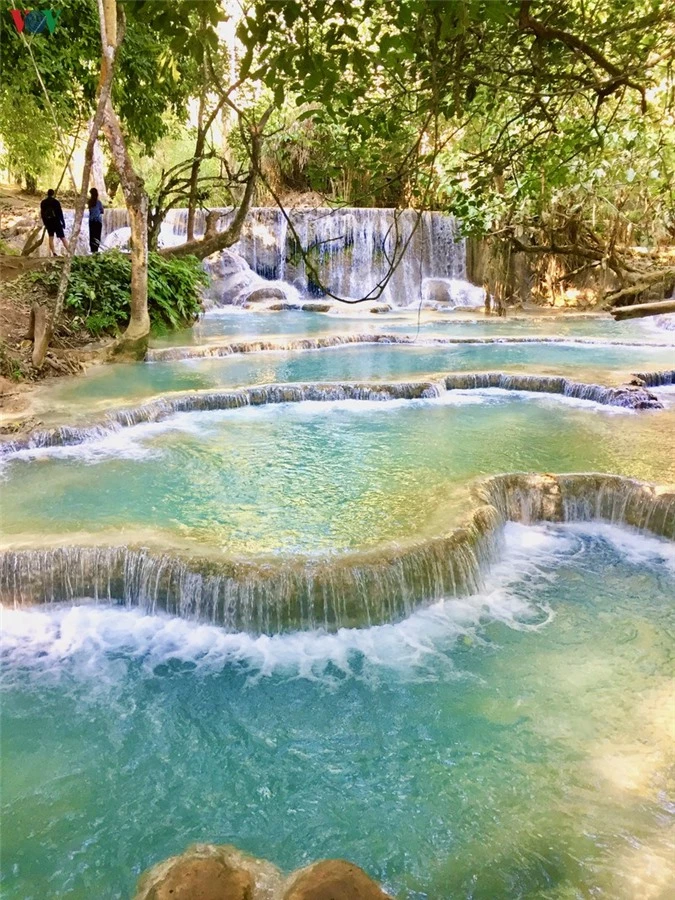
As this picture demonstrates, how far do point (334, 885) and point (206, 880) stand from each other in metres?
0.39

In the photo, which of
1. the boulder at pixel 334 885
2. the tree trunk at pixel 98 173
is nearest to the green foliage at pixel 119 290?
the tree trunk at pixel 98 173

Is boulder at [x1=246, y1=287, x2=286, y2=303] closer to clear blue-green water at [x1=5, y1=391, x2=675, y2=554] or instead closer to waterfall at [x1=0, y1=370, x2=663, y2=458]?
waterfall at [x1=0, y1=370, x2=663, y2=458]

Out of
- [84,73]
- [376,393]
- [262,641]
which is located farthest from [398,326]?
[262,641]

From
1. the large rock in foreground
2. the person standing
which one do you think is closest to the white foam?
the large rock in foreground

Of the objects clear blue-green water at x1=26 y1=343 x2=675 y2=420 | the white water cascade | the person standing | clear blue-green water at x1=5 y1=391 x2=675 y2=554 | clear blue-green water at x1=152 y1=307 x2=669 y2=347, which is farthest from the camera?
the white water cascade

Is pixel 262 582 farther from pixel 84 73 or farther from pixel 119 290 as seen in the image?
pixel 84 73

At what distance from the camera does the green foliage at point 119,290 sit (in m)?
10.8

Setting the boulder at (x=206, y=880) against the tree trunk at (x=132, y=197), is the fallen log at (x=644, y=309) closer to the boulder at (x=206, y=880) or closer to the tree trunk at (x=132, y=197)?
the boulder at (x=206, y=880)

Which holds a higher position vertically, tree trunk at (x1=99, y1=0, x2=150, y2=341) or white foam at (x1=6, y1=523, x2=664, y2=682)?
tree trunk at (x1=99, y1=0, x2=150, y2=341)

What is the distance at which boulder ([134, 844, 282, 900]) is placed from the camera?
2.12m

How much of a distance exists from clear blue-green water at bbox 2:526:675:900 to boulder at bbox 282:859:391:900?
0.74 metres

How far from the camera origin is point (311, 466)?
6516 millimetres

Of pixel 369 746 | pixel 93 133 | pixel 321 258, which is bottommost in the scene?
pixel 369 746

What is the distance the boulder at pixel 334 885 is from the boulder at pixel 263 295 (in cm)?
1633
